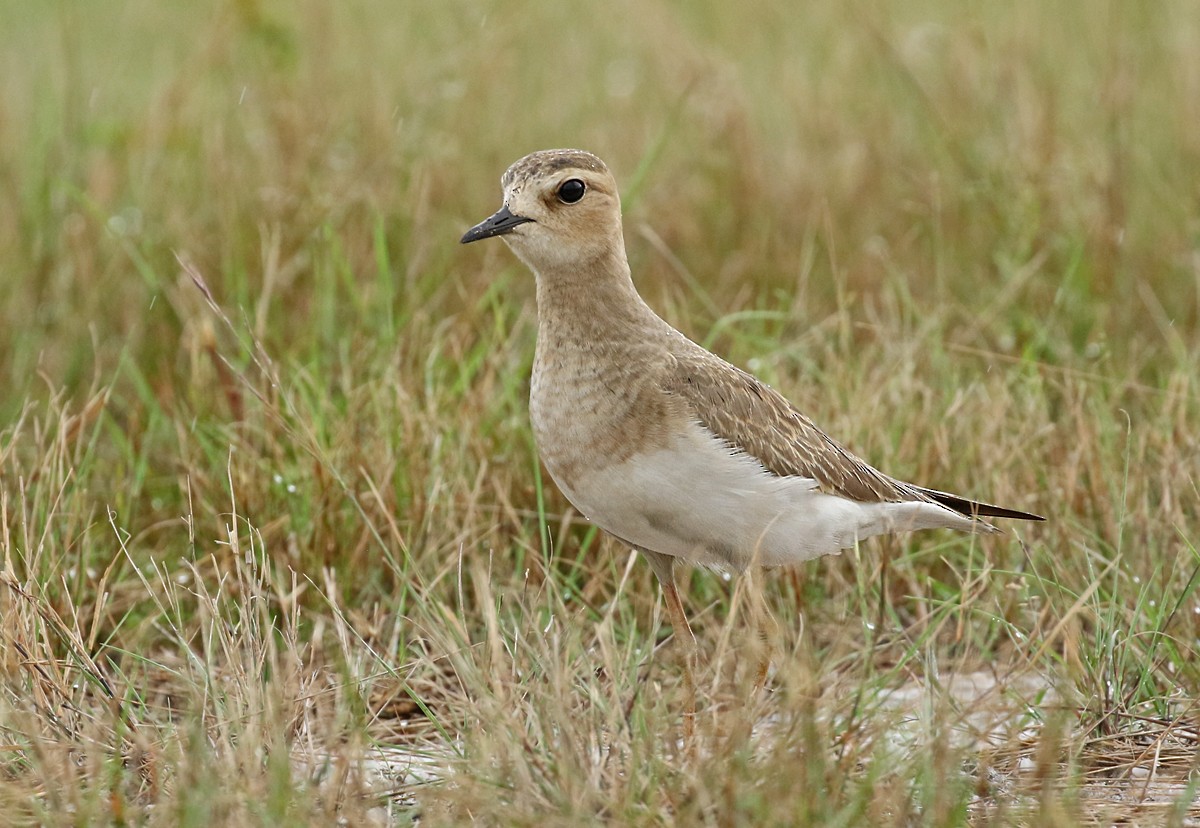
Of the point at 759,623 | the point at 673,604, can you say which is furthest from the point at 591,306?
the point at 759,623

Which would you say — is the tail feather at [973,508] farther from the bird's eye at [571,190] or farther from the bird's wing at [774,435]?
the bird's eye at [571,190]

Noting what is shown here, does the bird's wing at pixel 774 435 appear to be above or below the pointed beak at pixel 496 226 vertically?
below

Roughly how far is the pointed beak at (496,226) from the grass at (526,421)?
714 millimetres

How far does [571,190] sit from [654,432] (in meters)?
0.68

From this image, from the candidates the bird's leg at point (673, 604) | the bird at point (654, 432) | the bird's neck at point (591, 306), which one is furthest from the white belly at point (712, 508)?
the bird's neck at point (591, 306)

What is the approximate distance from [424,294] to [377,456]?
1.55 metres

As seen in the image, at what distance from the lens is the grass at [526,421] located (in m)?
3.11

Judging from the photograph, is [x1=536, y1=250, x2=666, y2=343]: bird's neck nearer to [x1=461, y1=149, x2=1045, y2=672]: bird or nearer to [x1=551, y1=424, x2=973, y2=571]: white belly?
[x1=461, y1=149, x2=1045, y2=672]: bird

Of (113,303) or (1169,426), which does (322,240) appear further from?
(1169,426)

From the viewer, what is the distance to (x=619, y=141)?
7.93 meters

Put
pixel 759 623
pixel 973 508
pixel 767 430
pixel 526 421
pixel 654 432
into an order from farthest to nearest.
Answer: pixel 526 421
pixel 767 430
pixel 973 508
pixel 654 432
pixel 759 623

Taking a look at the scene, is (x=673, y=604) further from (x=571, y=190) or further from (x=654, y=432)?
(x=571, y=190)

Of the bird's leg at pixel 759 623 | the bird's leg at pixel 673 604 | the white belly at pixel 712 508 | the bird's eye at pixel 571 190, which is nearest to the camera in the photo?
the bird's leg at pixel 759 623

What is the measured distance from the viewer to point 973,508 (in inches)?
155
